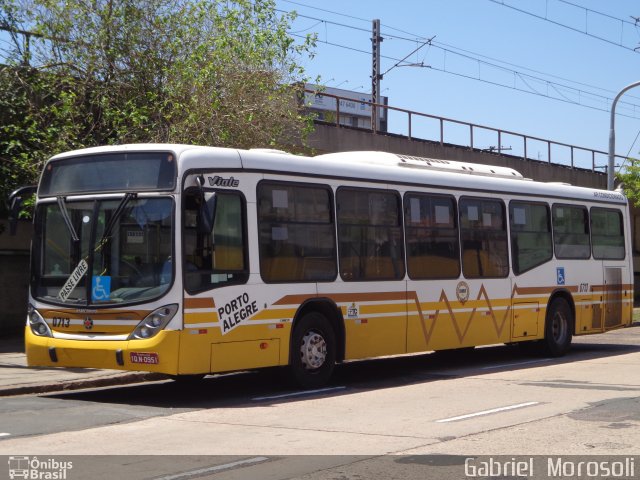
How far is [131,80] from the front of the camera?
20172 millimetres

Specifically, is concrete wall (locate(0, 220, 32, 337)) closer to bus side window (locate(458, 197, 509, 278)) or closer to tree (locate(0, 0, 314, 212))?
tree (locate(0, 0, 314, 212))

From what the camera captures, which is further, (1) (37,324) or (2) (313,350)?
(2) (313,350)

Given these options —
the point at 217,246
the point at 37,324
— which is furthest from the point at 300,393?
the point at 37,324

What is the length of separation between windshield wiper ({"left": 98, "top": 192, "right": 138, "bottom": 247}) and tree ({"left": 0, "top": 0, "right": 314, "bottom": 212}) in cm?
710

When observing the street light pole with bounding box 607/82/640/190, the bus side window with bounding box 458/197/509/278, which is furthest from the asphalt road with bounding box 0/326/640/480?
the street light pole with bounding box 607/82/640/190

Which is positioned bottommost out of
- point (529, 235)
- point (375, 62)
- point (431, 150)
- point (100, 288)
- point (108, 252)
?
point (100, 288)

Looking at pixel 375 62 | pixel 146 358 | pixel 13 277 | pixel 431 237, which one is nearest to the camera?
pixel 146 358

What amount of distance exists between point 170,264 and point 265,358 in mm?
1845

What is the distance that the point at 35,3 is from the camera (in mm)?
19969

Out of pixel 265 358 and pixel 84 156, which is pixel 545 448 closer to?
pixel 265 358

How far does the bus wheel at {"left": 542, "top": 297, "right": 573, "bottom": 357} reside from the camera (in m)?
18.5

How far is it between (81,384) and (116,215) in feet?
11.0

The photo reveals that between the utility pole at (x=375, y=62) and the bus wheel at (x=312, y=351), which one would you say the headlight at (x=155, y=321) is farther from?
the utility pole at (x=375, y=62)

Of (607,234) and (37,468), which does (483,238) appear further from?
(37,468)
